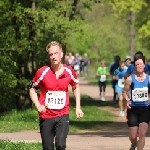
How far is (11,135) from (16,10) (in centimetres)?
665

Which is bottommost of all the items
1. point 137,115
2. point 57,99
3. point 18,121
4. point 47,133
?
point 18,121

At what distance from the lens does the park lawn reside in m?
18.9

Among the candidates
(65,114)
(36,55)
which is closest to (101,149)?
(65,114)

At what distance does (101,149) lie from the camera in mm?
13414

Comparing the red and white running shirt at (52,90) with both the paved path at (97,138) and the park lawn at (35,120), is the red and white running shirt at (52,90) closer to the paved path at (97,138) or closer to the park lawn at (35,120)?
the paved path at (97,138)

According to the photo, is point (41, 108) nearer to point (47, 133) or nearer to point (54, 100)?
point (54, 100)

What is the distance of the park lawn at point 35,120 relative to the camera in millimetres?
18859

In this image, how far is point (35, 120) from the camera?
2086 centimetres

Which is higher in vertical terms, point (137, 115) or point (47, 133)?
point (47, 133)

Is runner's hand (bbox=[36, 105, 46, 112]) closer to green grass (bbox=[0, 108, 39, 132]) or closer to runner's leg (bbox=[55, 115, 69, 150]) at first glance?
runner's leg (bbox=[55, 115, 69, 150])

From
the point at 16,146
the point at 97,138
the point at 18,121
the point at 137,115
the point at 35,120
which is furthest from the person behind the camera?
the point at 35,120

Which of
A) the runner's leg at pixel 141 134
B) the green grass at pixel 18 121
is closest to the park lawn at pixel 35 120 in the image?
the green grass at pixel 18 121

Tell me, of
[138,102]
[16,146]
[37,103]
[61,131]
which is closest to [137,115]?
[138,102]

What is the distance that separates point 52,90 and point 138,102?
2.84m
